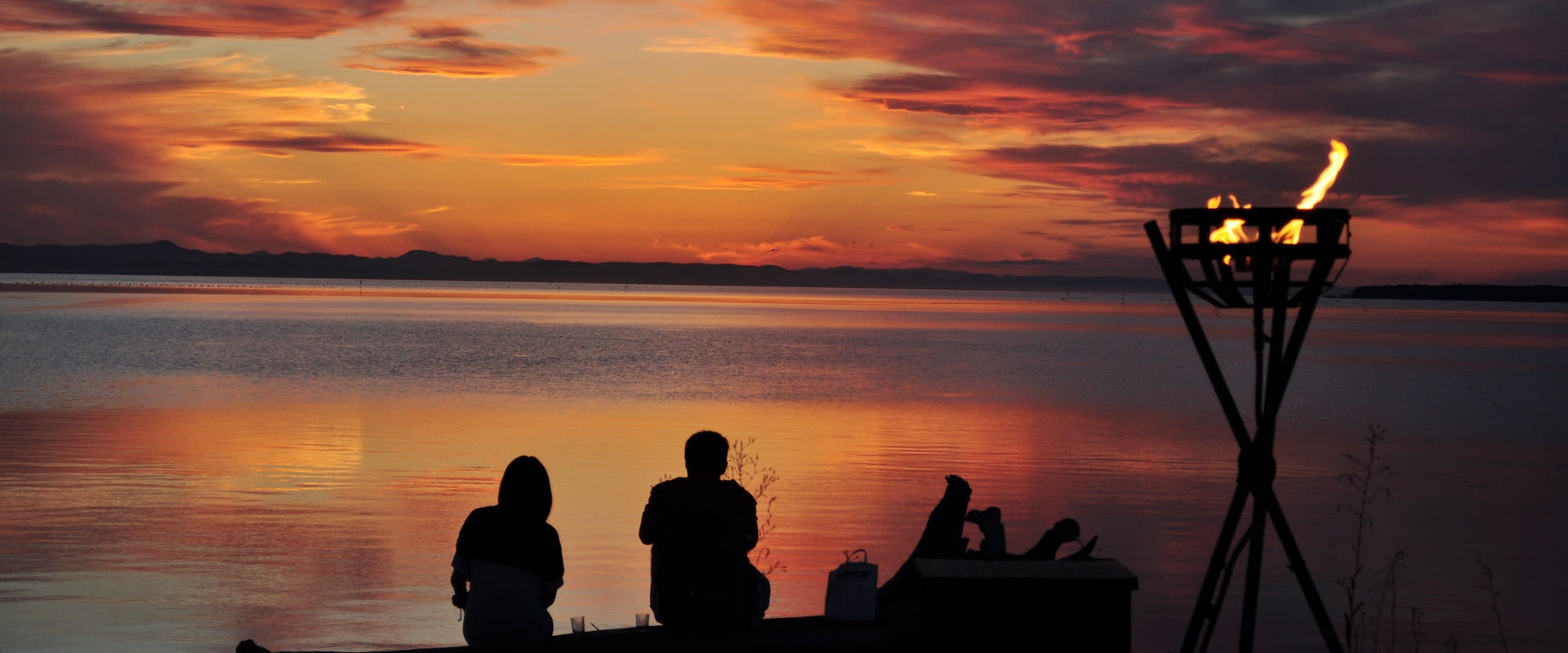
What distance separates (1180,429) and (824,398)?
7862 millimetres

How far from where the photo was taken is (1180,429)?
24.6 m

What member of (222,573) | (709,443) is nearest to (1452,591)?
(709,443)

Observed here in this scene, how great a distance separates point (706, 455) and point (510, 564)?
0.98m

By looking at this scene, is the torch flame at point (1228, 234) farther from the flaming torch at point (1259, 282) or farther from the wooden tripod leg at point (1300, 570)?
the wooden tripod leg at point (1300, 570)

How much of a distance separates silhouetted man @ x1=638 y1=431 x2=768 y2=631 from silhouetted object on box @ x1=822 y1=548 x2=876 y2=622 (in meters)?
0.52

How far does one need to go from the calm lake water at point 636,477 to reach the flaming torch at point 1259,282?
370cm

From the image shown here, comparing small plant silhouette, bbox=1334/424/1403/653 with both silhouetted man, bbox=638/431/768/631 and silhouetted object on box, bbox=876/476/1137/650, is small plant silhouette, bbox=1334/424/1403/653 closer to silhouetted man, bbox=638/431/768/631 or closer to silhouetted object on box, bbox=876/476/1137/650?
silhouetted object on box, bbox=876/476/1137/650

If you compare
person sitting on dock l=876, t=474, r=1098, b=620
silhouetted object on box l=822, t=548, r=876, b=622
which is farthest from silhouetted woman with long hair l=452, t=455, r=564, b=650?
person sitting on dock l=876, t=474, r=1098, b=620

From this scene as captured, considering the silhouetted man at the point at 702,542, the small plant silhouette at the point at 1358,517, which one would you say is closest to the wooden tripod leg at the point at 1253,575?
the small plant silhouette at the point at 1358,517

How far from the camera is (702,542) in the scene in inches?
245

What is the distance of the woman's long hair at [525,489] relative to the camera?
18.9 ft

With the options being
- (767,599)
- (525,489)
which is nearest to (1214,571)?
Result: (767,599)

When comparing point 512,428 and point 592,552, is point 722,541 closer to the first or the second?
point 592,552

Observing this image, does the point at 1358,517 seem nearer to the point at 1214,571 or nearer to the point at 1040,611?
the point at 1214,571
